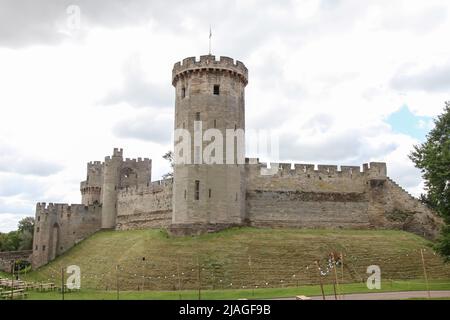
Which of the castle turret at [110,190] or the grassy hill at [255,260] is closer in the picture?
the grassy hill at [255,260]

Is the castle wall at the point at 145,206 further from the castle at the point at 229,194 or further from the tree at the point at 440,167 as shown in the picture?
the tree at the point at 440,167

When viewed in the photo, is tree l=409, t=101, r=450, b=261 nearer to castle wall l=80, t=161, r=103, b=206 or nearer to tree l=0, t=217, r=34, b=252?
castle wall l=80, t=161, r=103, b=206

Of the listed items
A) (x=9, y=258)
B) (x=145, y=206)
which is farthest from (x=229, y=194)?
(x=9, y=258)

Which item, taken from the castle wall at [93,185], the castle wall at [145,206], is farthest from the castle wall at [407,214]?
the castle wall at [93,185]

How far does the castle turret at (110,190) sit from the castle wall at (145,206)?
160 centimetres

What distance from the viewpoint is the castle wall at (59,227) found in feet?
179

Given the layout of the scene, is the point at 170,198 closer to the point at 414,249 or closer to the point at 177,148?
the point at 177,148

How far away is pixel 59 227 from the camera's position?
2233 inches

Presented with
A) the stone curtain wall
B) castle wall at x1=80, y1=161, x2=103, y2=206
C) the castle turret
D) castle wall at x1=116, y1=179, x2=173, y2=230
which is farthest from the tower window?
castle wall at x1=80, y1=161, x2=103, y2=206

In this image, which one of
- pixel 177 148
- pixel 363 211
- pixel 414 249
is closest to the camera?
pixel 414 249
